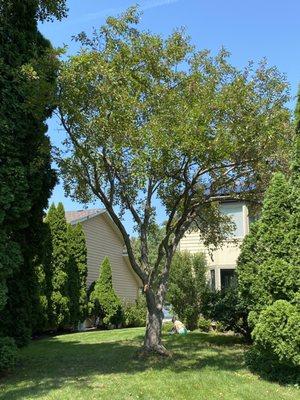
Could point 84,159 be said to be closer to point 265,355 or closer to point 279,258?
point 279,258

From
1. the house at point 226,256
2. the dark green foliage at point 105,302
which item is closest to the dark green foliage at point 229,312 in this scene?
the house at point 226,256

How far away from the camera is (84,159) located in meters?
10.9

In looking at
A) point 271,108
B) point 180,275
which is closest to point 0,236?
point 271,108

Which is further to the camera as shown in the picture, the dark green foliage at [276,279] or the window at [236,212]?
the window at [236,212]

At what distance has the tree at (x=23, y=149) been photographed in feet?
31.2

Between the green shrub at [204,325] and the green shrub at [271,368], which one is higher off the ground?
the green shrub at [204,325]

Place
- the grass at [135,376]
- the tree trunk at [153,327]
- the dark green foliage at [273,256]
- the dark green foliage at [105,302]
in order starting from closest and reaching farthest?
the grass at [135,376]
the dark green foliage at [273,256]
the tree trunk at [153,327]
the dark green foliage at [105,302]

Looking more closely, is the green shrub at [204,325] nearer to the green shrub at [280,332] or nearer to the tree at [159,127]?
the tree at [159,127]

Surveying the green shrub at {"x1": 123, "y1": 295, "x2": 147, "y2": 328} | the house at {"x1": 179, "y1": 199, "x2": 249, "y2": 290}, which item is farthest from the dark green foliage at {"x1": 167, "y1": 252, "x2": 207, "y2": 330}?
the green shrub at {"x1": 123, "y1": 295, "x2": 147, "y2": 328}

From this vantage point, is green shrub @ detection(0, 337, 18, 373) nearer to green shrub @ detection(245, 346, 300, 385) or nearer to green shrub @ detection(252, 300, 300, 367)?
green shrub @ detection(252, 300, 300, 367)

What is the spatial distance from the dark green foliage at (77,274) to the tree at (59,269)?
550 mm

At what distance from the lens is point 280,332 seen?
8102 millimetres

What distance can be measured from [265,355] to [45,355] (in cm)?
613

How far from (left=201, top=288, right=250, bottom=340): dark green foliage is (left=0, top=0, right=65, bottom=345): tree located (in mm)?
5211
